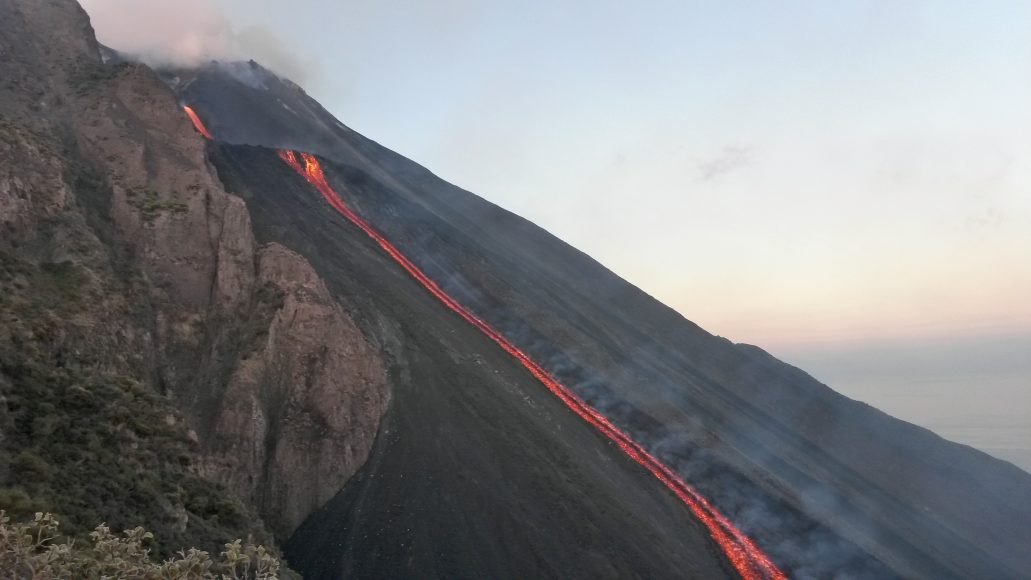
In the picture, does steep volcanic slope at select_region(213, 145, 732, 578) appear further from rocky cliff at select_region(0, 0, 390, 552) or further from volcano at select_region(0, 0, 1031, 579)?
rocky cliff at select_region(0, 0, 390, 552)

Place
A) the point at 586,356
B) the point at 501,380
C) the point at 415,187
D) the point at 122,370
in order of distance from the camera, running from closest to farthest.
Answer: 1. the point at 122,370
2. the point at 501,380
3. the point at 586,356
4. the point at 415,187

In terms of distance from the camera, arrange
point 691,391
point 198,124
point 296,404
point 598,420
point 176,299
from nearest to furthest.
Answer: point 296,404 → point 176,299 → point 598,420 → point 691,391 → point 198,124

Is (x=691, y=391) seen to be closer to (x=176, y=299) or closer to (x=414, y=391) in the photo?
(x=414, y=391)

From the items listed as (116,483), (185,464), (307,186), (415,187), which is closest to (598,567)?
(185,464)

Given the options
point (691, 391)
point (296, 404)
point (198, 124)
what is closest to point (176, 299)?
point (296, 404)

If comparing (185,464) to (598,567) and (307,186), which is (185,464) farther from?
(307,186)

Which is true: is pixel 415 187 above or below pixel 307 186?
above

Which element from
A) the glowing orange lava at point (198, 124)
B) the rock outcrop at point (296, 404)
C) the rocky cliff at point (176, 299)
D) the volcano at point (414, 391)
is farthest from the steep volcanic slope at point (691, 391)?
the rocky cliff at point (176, 299)

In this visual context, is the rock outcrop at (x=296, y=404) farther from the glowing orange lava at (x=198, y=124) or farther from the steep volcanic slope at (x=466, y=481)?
the glowing orange lava at (x=198, y=124)
